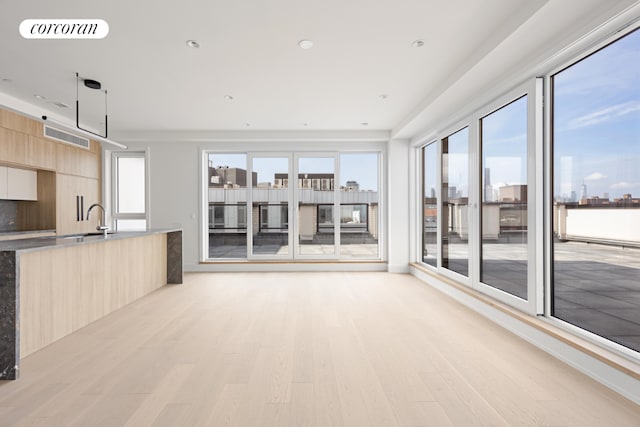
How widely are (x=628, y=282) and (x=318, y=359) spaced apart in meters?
2.91

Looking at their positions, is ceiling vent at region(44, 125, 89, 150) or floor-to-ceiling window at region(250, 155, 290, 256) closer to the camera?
ceiling vent at region(44, 125, 89, 150)

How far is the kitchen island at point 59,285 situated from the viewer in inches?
88.5

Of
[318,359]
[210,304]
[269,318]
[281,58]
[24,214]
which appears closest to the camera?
[318,359]

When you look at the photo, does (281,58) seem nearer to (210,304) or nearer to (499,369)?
(210,304)

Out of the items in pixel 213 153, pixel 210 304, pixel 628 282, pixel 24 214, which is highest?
pixel 213 153

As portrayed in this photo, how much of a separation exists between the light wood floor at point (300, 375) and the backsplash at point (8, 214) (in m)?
2.77

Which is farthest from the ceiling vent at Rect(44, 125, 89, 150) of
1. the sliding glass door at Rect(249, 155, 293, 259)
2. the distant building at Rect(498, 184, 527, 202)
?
the distant building at Rect(498, 184, 527, 202)

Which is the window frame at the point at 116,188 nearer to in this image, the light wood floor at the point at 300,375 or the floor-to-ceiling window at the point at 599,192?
the light wood floor at the point at 300,375

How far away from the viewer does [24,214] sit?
16.4 ft

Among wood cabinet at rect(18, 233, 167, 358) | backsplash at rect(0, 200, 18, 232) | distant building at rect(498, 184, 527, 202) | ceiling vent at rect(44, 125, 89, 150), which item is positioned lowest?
wood cabinet at rect(18, 233, 167, 358)

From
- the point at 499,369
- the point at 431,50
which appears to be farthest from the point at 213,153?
the point at 499,369

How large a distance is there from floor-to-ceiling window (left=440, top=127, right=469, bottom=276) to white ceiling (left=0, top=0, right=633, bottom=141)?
732mm

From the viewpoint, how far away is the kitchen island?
2248 millimetres

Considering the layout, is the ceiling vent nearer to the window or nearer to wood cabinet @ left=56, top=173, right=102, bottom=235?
wood cabinet @ left=56, top=173, right=102, bottom=235
